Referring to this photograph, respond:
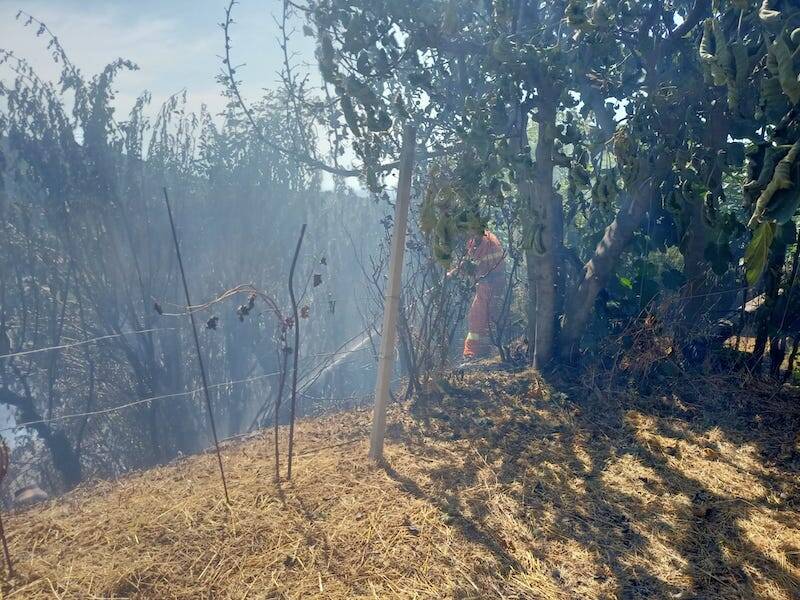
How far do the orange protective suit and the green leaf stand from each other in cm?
310

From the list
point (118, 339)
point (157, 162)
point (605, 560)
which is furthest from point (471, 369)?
point (157, 162)

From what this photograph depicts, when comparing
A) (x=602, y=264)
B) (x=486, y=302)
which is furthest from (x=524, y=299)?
(x=602, y=264)

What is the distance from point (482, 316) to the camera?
255 inches

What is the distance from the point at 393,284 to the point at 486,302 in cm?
267

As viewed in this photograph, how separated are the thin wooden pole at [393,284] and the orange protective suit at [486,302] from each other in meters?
2.29

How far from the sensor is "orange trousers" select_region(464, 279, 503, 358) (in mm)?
6246

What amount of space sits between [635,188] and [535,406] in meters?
1.69

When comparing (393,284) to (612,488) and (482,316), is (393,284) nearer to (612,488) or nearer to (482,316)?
(612,488)

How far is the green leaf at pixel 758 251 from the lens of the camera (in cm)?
274

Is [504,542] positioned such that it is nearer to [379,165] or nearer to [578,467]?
[578,467]

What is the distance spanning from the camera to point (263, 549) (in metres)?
2.84

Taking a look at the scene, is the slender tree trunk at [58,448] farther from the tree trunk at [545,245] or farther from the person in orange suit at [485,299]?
the tree trunk at [545,245]

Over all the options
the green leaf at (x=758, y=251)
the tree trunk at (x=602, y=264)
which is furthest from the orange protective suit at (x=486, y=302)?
the green leaf at (x=758, y=251)

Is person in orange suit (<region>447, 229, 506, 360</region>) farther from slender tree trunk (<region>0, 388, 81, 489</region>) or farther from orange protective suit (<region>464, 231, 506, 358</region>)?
slender tree trunk (<region>0, 388, 81, 489</region>)
